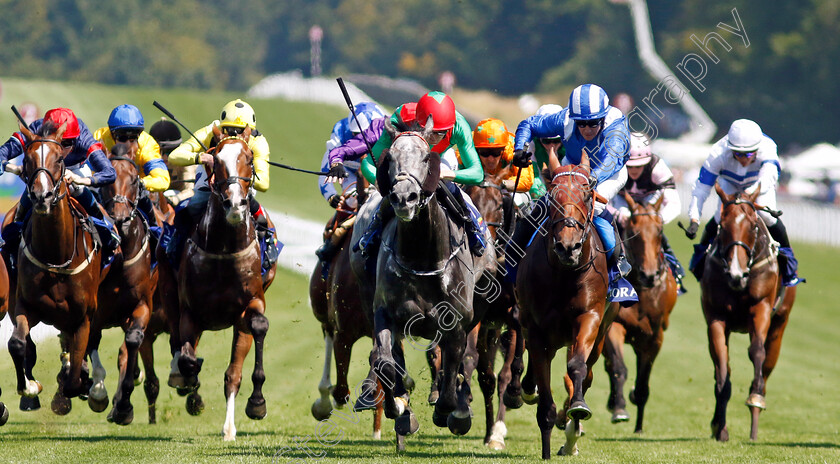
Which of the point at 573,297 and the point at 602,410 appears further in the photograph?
the point at 602,410

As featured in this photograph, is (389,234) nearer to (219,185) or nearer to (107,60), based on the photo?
(219,185)

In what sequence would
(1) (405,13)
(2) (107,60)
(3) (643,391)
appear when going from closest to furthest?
(3) (643,391) < (2) (107,60) < (1) (405,13)

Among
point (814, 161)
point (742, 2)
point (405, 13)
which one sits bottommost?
point (814, 161)

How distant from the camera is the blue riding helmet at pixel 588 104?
1045 cm

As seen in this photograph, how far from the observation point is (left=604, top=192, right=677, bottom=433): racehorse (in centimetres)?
1273

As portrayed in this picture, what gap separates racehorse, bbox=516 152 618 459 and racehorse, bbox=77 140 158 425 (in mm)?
3607

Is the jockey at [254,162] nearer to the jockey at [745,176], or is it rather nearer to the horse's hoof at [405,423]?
the horse's hoof at [405,423]

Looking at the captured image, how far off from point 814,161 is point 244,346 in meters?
41.1

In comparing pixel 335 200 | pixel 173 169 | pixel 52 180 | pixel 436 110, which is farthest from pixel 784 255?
pixel 52 180

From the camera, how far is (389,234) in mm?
9414

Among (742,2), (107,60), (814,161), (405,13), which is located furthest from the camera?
(405,13)

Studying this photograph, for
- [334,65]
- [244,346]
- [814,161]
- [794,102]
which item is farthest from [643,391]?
[334,65]

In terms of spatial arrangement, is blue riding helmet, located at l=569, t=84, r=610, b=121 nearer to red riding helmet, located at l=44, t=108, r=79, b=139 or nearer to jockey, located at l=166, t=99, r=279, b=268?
jockey, located at l=166, t=99, r=279, b=268

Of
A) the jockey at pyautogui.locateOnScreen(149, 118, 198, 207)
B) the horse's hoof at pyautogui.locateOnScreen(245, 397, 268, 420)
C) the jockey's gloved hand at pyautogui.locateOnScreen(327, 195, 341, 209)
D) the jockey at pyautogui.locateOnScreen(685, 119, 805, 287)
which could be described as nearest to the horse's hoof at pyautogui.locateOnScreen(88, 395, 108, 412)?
the horse's hoof at pyautogui.locateOnScreen(245, 397, 268, 420)
